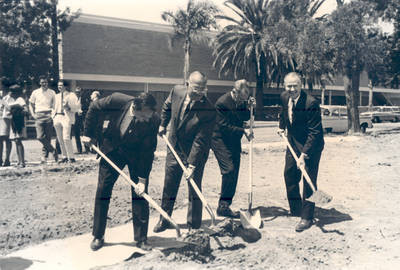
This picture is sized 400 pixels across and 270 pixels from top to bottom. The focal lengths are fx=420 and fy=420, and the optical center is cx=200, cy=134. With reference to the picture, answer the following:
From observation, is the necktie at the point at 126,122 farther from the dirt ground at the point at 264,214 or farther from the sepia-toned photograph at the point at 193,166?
the dirt ground at the point at 264,214

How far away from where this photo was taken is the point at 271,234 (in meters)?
4.39

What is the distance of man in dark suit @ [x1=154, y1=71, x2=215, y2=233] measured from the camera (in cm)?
445

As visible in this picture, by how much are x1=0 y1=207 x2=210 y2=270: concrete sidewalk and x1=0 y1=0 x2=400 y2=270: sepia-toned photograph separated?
0.8 inches

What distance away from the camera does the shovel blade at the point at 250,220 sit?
14.5 feet

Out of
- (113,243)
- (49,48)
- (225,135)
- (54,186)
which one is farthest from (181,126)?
(49,48)

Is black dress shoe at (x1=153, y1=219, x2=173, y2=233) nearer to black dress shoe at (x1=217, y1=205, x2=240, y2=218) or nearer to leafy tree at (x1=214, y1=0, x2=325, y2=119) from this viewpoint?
black dress shoe at (x1=217, y1=205, x2=240, y2=218)

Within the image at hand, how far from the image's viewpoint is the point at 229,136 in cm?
504

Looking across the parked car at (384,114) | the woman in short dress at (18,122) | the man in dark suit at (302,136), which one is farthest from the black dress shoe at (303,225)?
the parked car at (384,114)

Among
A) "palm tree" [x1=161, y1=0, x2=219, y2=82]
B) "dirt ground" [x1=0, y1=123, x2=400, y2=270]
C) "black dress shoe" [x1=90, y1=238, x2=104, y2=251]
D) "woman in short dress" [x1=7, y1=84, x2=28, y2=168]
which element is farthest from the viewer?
"woman in short dress" [x1=7, y1=84, x2=28, y2=168]

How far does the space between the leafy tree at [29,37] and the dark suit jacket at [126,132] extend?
7857 mm

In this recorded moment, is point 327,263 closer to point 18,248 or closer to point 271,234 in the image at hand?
point 271,234

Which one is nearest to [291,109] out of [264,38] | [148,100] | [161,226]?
[148,100]

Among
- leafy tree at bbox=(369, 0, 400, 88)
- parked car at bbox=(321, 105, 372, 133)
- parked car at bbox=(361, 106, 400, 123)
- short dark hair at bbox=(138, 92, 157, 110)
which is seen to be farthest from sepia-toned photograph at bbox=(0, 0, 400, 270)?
parked car at bbox=(361, 106, 400, 123)

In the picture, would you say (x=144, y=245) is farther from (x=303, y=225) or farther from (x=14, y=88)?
(x=14, y=88)
